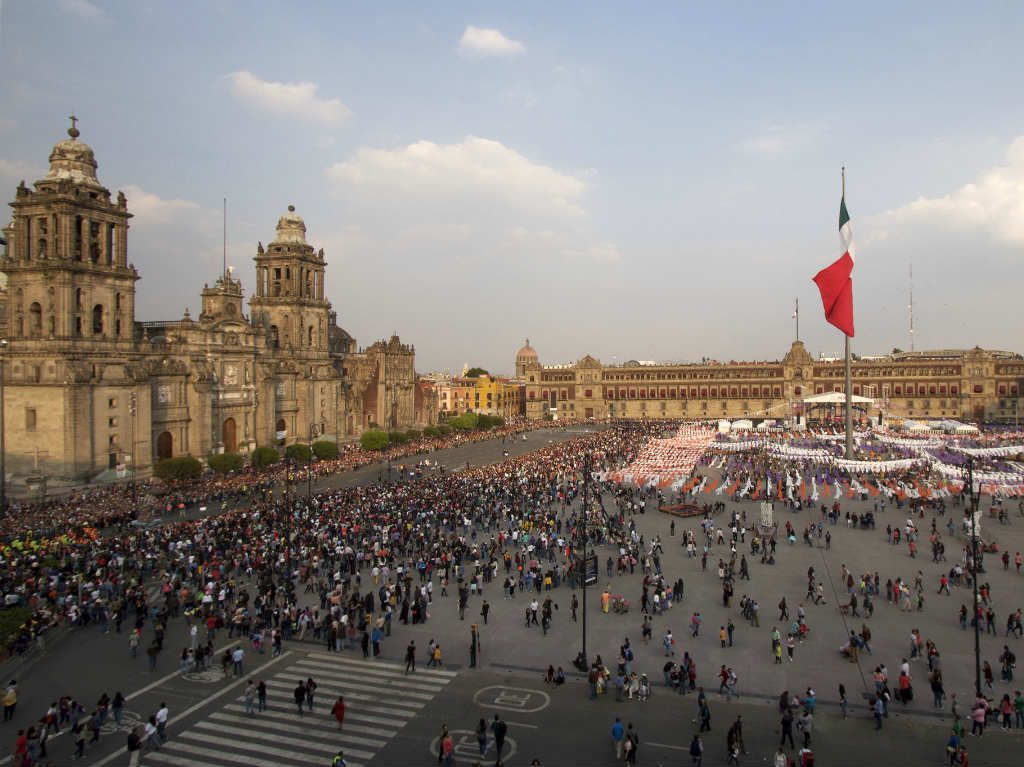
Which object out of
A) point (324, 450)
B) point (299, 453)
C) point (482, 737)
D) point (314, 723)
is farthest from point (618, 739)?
point (324, 450)

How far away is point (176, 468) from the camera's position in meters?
47.2

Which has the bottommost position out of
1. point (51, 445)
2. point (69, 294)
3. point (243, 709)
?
point (243, 709)

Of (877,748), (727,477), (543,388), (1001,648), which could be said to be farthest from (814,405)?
(877,748)

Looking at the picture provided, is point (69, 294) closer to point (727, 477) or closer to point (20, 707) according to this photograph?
point (20, 707)

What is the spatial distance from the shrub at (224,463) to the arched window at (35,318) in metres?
13.8

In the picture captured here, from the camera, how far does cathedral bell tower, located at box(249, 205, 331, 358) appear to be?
243ft

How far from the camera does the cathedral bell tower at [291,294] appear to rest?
74000 mm

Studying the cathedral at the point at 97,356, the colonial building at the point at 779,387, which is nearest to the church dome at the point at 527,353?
the colonial building at the point at 779,387

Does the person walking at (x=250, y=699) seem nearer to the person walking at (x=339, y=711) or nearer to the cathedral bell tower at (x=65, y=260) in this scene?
the person walking at (x=339, y=711)

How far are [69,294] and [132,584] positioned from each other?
31.4 metres

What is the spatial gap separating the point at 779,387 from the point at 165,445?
99.7 m

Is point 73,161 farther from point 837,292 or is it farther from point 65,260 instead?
point 837,292

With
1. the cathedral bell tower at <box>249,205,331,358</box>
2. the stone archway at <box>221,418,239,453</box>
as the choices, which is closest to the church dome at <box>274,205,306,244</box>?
the cathedral bell tower at <box>249,205,331,358</box>

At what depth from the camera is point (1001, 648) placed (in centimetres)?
2009
